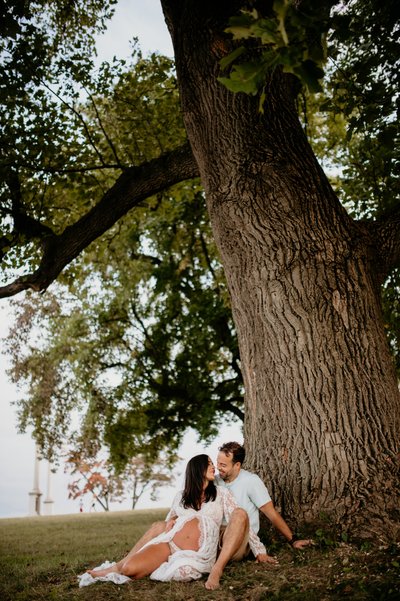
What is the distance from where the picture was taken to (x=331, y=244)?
5.54 metres

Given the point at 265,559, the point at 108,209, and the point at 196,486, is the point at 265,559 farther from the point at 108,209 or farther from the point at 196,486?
the point at 108,209

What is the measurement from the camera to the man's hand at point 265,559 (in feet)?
15.8

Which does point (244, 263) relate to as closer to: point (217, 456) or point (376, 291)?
point (376, 291)

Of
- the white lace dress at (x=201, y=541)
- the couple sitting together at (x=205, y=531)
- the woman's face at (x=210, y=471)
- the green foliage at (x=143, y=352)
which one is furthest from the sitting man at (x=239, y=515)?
the green foliage at (x=143, y=352)

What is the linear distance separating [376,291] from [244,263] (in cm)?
154

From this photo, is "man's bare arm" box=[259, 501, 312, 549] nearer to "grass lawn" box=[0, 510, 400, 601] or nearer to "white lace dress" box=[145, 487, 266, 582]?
"grass lawn" box=[0, 510, 400, 601]

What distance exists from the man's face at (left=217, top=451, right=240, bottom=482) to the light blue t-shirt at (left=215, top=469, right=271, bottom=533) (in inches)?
3.9

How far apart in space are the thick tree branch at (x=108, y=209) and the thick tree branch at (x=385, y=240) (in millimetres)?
2901

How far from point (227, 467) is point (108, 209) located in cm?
425

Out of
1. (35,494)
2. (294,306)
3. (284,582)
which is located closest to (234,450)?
(284,582)

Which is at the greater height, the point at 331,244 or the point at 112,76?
the point at 112,76

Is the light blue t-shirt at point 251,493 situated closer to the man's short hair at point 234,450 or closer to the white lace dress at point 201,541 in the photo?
the white lace dress at point 201,541

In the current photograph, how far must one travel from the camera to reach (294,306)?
17.6ft

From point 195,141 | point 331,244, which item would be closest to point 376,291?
point 331,244
